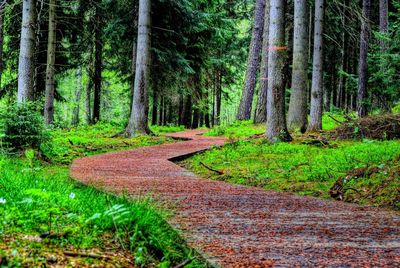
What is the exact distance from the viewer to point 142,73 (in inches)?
657

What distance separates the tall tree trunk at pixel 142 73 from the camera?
54.1 feet

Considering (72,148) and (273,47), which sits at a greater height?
(273,47)

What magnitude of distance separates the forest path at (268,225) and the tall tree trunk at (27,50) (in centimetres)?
544

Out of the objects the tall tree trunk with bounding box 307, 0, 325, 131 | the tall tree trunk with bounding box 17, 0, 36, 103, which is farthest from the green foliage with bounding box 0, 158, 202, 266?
the tall tree trunk with bounding box 307, 0, 325, 131

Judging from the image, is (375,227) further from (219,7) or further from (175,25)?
(219,7)

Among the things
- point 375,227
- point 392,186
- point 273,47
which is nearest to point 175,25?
point 273,47

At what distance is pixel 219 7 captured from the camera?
31250mm

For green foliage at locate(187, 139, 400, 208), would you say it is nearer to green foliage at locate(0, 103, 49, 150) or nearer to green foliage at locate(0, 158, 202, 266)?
green foliage at locate(0, 158, 202, 266)

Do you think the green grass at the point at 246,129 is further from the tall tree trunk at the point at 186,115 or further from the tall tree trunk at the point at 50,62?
the tall tree trunk at the point at 186,115

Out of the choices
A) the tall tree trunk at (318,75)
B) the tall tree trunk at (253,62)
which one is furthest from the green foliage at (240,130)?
the tall tree trunk at (318,75)

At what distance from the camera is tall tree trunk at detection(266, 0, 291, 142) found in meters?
11.8

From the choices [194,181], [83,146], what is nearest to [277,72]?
[194,181]

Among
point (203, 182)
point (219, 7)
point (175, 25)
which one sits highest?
point (219, 7)

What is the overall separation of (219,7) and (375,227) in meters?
28.8
